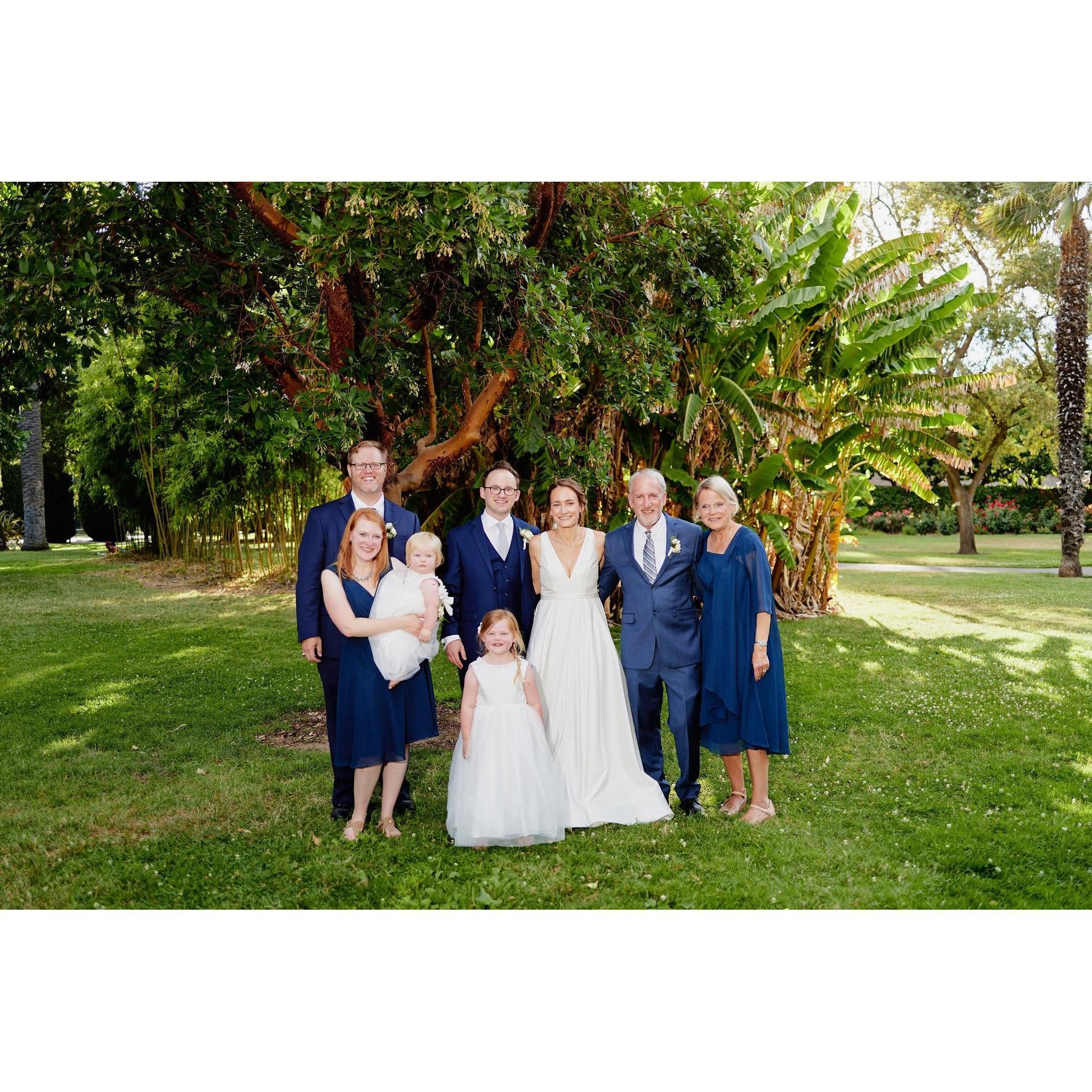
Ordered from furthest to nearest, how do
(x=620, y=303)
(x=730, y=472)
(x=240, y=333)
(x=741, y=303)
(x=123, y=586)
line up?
1. (x=123, y=586)
2. (x=730, y=472)
3. (x=741, y=303)
4. (x=620, y=303)
5. (x=240, y=333)

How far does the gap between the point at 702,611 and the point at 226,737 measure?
352 cm

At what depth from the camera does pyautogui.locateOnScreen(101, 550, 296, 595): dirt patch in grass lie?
562 inches

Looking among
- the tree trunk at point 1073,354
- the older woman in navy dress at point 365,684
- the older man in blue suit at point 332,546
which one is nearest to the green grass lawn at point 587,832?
the older woman in navy dress at point 365,684

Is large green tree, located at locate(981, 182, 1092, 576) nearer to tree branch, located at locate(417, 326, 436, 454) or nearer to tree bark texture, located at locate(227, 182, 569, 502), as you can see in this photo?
tree bark texture, located at locate(227, 182, 569, 502)

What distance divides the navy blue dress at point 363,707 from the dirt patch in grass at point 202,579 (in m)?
10.3

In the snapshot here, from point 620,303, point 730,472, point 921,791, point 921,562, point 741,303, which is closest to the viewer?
point 921,791

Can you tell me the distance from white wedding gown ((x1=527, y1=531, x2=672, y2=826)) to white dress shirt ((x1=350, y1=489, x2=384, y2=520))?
75 cm

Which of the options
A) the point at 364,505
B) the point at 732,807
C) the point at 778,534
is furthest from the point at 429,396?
the point at 778,534

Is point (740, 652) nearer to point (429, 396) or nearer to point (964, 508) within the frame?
point (429, 396)

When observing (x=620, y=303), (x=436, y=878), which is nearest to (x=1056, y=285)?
(x=620, y=303)

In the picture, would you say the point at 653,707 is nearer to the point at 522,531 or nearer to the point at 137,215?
the point at 522,531

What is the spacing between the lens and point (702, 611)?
4.22m

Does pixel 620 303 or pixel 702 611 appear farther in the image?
pixel 620 303

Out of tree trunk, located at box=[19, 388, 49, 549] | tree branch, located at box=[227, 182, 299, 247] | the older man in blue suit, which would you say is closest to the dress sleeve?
the older man in blue suit
